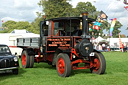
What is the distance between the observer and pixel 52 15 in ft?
155

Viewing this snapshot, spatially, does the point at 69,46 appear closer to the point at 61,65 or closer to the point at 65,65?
the point at 61,65

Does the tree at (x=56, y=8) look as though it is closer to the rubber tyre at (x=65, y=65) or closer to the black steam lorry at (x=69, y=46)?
the black steam lorry at (x=69, y=46)

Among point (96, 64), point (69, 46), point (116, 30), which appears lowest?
point (96, 64)

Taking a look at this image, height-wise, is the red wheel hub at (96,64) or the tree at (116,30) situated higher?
the tree at (116,30)

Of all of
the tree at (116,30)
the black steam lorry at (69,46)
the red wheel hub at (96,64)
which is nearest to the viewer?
the black steam lorry at (69,46)

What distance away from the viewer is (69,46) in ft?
27.6

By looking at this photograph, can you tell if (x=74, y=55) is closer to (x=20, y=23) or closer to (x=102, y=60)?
(x=102, y=60)

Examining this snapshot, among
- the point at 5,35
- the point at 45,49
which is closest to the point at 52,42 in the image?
the point at 45,49

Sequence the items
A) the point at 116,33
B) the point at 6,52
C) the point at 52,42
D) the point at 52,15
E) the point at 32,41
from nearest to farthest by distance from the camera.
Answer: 1. the point at 52,42
2. the point at 6,52
3. the point at 32,41
4. the point at 52,15
5. the point at 116,33

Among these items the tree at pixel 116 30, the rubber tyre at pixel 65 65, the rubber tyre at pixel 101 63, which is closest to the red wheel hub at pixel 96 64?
the rubber tyre at pixel 101 63

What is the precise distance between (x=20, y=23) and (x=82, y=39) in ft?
215

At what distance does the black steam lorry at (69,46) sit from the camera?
306 inches

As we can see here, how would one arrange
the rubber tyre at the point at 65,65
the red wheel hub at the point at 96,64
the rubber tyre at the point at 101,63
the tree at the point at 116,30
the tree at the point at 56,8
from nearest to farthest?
the rubber tyre at the point at 65,65, the rubber tyre at the point at 101,63, the red wheel hub at the point at 96,64, the tree at the point at 56,8, the tree at the point at 116,30

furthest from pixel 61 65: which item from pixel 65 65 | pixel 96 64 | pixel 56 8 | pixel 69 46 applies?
pixel 56 8
